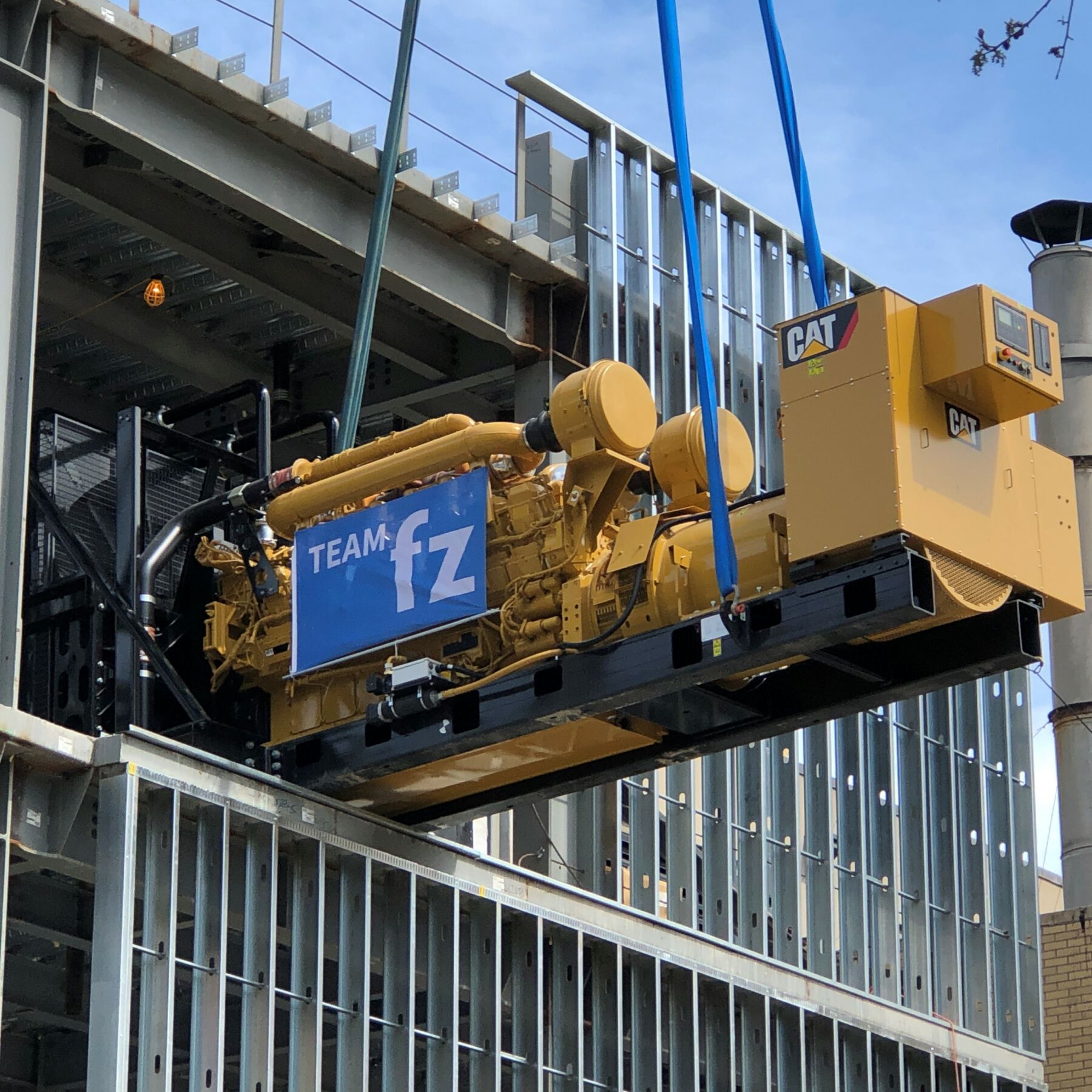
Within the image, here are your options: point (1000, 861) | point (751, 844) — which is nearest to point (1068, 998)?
point (1000, 861)

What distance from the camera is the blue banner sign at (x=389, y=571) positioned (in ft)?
57.7

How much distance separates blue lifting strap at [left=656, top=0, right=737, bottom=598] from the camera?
1579 centimetres

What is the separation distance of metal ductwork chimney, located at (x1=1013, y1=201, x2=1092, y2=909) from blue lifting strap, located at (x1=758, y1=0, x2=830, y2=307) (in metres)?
18.8

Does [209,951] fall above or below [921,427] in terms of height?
below

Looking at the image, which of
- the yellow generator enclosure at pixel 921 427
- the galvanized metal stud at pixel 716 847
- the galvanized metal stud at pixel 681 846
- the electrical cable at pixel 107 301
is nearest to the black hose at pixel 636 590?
the yellow generator enclosure at pixel 921 427

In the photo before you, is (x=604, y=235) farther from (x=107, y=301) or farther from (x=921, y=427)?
(x=921, y=427)

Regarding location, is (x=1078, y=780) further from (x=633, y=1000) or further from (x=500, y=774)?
(x=500, y=774)

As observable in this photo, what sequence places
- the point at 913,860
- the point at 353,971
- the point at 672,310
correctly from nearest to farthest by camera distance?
the point at 353,971 < the point at 672,310 < the point at 913,860

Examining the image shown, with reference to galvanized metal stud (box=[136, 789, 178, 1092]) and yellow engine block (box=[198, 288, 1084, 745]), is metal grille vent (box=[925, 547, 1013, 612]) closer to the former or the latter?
yellow engine block (box=[198, 288, 1084, 745])

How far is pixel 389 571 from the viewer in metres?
18.0

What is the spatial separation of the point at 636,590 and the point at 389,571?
2215 mm

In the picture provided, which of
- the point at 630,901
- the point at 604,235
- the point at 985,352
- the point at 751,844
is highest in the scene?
the point at 604,235

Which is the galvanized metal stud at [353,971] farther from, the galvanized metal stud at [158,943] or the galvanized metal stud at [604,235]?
the galvanized metal stud at [604,235]

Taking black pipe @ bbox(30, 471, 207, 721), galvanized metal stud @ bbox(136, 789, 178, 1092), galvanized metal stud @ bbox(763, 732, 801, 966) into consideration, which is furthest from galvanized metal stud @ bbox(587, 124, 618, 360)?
galvanized metal stud @ bbox(136, 789, 178, 1092)
